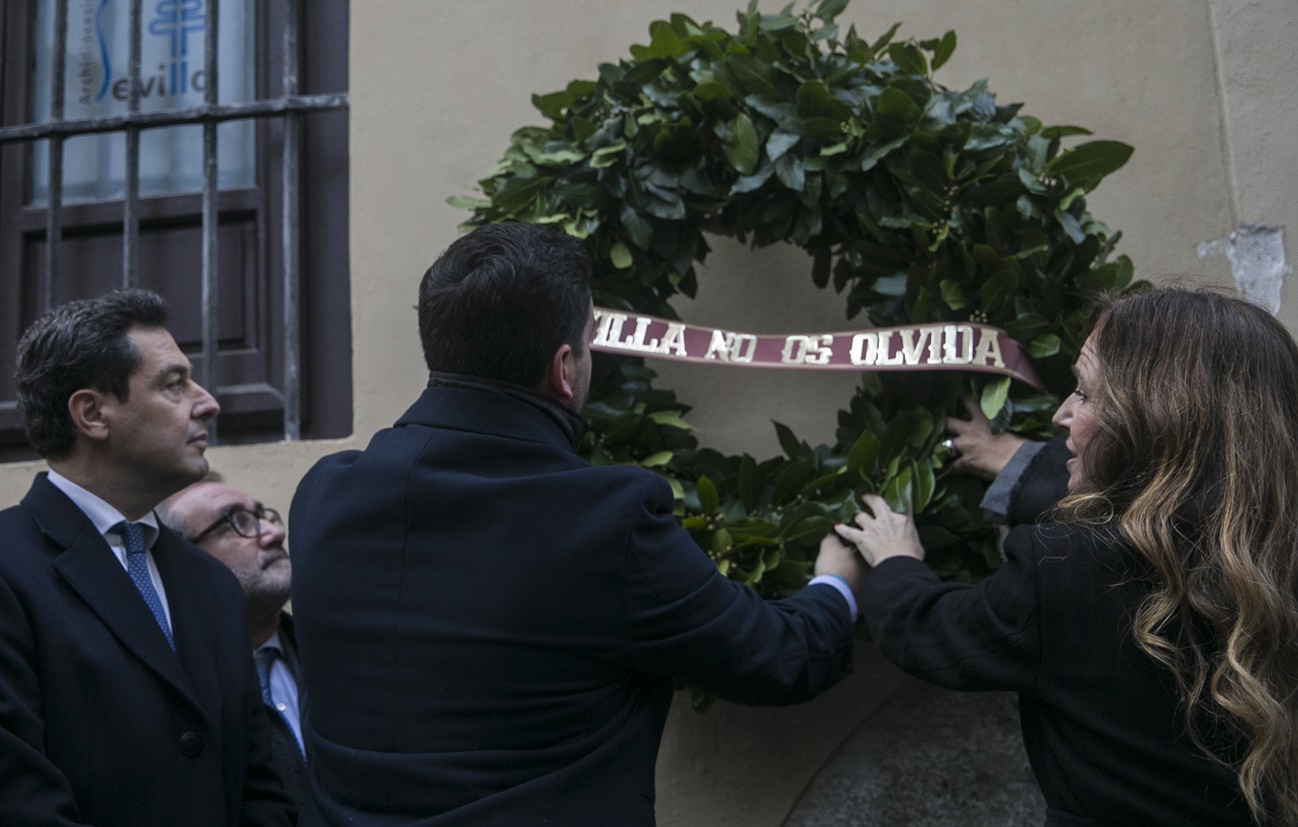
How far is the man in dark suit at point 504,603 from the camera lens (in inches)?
66.1

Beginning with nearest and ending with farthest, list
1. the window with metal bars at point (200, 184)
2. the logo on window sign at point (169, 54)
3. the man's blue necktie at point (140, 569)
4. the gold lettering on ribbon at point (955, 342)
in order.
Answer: the man's blue necktie at point (140, 569), the gold lettering on ribbon at point (955, 342), the window with metal bars at point (200, 184), the logo on window sign at point (169, 54)

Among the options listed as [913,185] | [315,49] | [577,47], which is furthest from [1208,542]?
[315,49]

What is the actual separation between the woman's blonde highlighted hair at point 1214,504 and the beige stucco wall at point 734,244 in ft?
3.75

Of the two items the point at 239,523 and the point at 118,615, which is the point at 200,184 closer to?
the point at 239,523

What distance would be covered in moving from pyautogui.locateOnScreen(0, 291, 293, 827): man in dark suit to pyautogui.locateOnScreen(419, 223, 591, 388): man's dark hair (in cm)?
72

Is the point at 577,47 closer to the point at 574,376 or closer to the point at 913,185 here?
the point at 913,185

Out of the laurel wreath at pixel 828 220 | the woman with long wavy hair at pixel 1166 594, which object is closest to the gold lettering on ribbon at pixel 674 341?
the laurel wreath at pixel 828 220

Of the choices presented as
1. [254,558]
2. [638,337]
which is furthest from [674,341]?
[254,558]

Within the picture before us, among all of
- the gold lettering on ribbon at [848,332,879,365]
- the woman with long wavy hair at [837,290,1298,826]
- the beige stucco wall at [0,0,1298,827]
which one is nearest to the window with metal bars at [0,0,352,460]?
the beige stucco wall at [0,0,1298,827]

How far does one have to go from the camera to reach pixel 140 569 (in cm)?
227

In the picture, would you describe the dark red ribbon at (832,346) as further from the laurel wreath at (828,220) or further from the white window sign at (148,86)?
the white window sign at (148,86)

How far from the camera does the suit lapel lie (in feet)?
6.77

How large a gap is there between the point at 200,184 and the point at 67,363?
3.99 ft

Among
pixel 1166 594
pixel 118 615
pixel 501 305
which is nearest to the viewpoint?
pixel 1166 594
